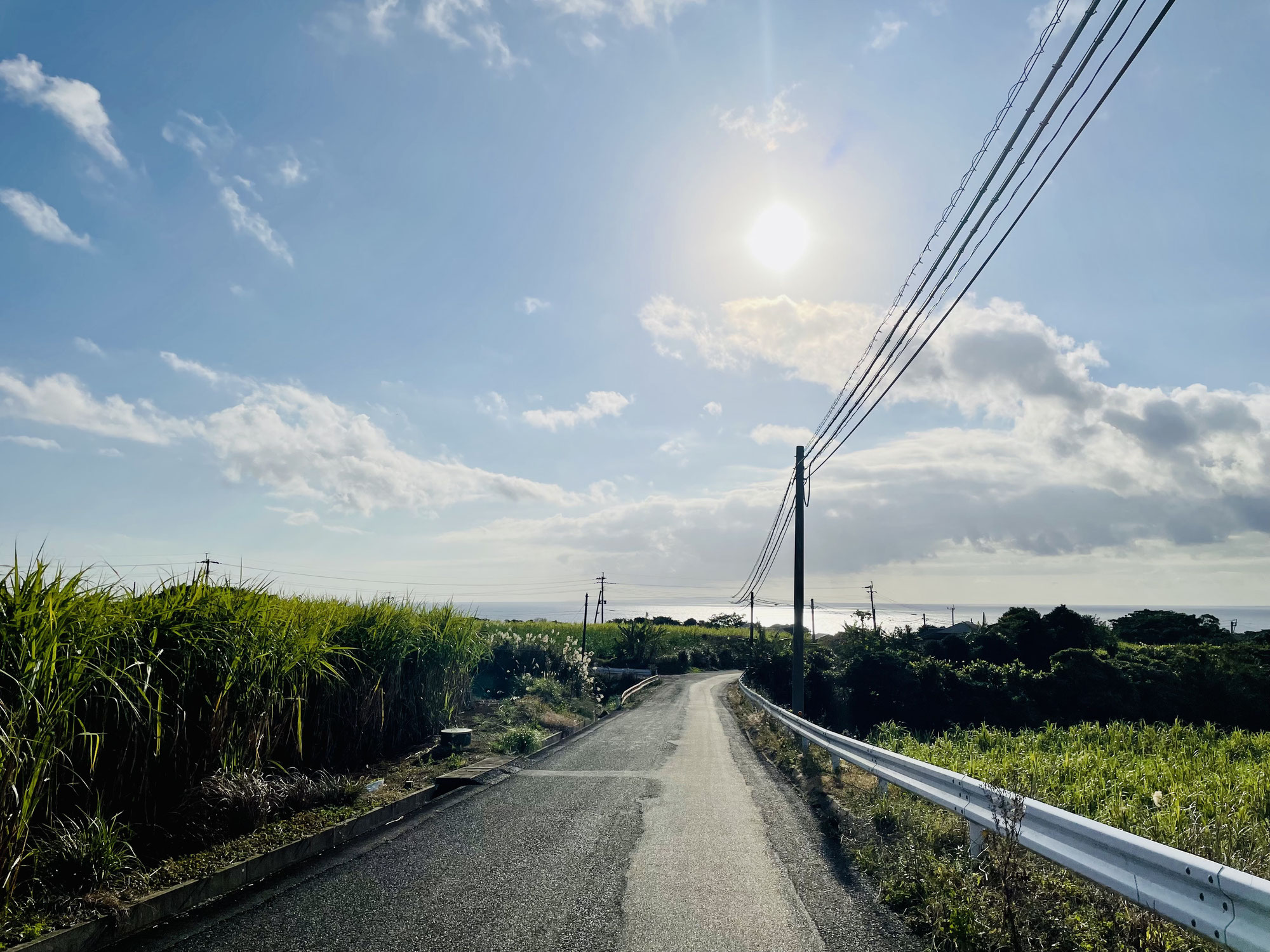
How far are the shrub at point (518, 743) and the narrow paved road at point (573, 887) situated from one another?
324 centimetres

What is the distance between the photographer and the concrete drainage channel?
4.55 m

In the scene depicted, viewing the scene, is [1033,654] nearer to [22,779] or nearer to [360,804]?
[360,804]

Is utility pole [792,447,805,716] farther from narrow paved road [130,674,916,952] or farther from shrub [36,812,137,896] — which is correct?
shrub [36,812,137,896]

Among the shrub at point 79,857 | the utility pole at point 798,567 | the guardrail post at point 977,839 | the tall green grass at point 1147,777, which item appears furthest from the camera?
the utility pole at point 798,567

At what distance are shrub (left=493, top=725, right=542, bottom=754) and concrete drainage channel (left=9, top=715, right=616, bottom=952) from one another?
Result: 2864mm

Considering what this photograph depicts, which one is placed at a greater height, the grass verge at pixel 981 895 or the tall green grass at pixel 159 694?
the tall green grass at pixel 159 694

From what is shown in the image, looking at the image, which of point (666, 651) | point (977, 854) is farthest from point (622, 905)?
point (666, 651)

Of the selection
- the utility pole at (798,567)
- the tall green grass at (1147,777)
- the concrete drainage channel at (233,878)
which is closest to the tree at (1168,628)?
the tall green grass at (1147,777)

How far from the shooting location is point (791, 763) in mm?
12820

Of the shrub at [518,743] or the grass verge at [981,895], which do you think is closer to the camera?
the grass verge at [981,895]

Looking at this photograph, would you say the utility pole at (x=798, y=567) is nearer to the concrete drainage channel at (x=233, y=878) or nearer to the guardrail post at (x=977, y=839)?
the concrete drainage channel at (x=233, y=878)

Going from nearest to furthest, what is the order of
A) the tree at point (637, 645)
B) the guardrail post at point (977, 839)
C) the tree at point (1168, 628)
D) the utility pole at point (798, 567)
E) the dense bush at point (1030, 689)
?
the guardrail post at point (977, 839) → the utility pole at point (798, 567) → the dense bush at point (1030, 689) → the tree at point (1168, 628) → the tree at point (637, 645)

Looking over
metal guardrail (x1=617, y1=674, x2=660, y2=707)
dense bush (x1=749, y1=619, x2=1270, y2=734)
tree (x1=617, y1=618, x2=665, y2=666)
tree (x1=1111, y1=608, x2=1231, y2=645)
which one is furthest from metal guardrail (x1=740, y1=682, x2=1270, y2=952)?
tree (x1=617, y1=618, x2=665, y2=666)

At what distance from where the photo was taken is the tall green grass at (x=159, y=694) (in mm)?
4977
